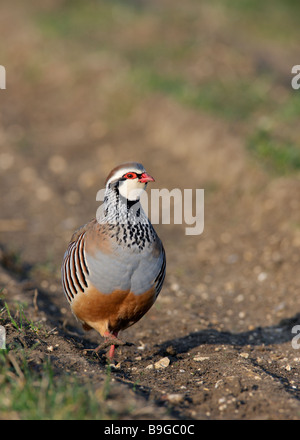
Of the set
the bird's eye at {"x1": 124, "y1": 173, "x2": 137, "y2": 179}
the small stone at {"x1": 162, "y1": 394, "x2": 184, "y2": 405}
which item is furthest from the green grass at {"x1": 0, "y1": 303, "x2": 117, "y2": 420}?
the bird's eye at {"x1": 124, "y1": 173, "x2": 137, "y2": 179}

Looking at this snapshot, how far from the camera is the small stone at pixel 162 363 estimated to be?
421 centimetres

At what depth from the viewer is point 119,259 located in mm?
3994

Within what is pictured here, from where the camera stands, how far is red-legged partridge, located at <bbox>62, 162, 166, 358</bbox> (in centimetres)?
401

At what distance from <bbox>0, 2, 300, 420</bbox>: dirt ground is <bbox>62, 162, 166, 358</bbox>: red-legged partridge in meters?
0.38

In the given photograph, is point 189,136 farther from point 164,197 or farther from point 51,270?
point 51,270

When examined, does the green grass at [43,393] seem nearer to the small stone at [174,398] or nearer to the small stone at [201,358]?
the small stone at [174,398]

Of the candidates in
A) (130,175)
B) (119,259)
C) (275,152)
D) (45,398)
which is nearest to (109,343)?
(119,259)

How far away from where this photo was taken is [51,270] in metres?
6.32

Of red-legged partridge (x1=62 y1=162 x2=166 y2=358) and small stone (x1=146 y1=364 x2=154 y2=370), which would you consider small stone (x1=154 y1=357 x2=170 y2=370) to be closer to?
small stone (x1=146 y1=364 x2=154 y2=370)

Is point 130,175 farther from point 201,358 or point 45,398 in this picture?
point 45,398

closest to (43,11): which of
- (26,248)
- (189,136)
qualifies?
(189,136)

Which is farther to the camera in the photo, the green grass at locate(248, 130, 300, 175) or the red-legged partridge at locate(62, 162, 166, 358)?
the green grass at locate(248, 130, 300, 175)
